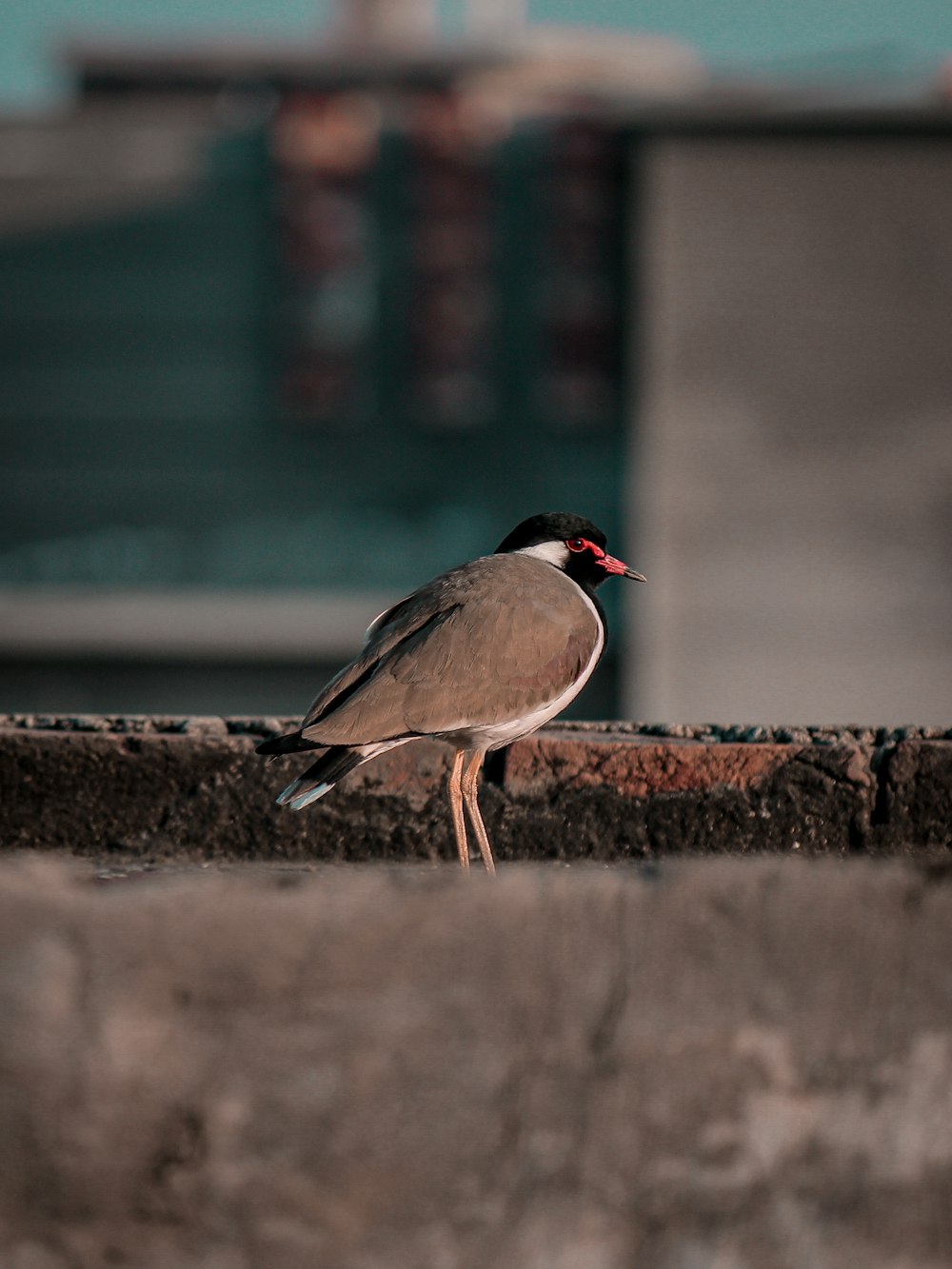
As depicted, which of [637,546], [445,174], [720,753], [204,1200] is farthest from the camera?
[445,174]

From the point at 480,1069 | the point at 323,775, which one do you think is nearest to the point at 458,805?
the point at 323,775

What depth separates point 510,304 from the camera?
54.8 feet

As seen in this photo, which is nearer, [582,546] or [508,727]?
[508,727]

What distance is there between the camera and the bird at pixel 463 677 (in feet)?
11.5

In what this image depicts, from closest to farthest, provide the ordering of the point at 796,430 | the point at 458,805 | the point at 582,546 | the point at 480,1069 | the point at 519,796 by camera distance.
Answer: the point at 480,1069
the point at 458,805
the point at 519,796
the point at 582,546
the point at 796,430

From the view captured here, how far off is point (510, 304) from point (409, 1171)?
15138mm

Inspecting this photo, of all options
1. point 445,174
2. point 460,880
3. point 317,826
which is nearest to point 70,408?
point 445,174

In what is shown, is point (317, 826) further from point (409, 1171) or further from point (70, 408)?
point (70, 408)

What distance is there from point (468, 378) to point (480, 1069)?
14.8 m

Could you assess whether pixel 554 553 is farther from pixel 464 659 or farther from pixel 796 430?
pixel 796 430

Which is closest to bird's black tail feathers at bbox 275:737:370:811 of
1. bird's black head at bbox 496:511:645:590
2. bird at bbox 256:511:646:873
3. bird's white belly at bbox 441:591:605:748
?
bird at bbox 256:511:646:873

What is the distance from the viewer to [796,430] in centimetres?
1481

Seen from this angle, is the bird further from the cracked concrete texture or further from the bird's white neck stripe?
the cracked concrete texture

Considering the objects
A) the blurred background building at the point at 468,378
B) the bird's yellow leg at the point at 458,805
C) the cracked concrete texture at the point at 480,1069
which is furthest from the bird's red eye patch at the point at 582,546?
the blurred background building at the point at 468,378
